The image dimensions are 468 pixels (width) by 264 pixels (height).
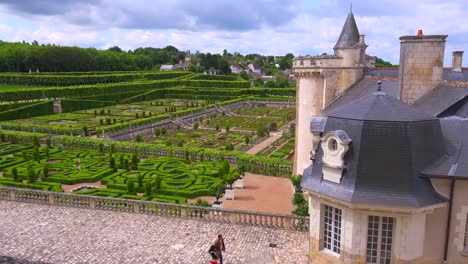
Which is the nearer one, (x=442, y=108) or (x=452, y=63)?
(x=442, y=108)

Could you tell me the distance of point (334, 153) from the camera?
35.8ft

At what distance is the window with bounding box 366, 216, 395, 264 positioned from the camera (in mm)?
10844

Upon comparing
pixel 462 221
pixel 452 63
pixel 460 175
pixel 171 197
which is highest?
pixel 452 63

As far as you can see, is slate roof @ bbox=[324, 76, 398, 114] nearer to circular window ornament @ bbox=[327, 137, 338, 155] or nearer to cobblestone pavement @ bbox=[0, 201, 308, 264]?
cobblestone pavement @ bbox=[0, 201, 308, 264]

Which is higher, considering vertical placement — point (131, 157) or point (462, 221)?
point (462, 221)

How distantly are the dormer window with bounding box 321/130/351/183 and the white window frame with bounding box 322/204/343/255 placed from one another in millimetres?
1051

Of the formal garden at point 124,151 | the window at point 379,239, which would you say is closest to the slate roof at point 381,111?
the window at point 379,239

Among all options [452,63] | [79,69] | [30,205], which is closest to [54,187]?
[30,205]

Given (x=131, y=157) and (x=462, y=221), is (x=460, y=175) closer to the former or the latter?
(x=462, y=221)

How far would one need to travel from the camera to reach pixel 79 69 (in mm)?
119750

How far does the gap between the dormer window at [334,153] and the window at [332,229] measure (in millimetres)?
1069

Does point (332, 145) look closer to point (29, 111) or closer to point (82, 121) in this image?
point (82, 121)

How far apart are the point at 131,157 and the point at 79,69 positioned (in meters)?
98.9

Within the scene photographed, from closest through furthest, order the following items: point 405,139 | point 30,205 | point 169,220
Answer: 1. point 405,139
2. point 169,220
3. point 30,205
